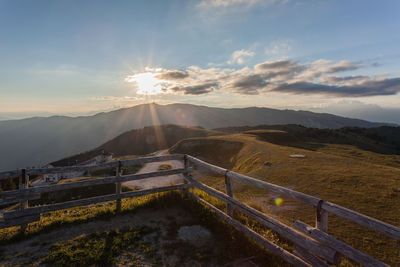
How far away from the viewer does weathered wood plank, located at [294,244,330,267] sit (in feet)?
13.8

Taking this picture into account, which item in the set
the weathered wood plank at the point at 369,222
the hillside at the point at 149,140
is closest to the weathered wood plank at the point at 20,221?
the weathered wood plank at the point at 369,222

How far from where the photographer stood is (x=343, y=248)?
3729 millimetres

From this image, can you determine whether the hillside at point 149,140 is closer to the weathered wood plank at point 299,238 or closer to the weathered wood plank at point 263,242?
the weathered wood plank at point 263,242

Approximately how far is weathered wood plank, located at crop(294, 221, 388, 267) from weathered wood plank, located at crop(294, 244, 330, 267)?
0.51 m

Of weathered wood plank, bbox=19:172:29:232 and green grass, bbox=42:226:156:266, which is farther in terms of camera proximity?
weathered wood plank, bbox=19:172:29:232

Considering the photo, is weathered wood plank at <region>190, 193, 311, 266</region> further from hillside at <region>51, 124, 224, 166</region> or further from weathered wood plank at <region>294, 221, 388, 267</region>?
hillside at <region>51, 124, 224, 166</region>

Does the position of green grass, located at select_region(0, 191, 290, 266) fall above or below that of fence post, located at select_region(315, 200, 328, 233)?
below

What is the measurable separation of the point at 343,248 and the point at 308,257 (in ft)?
3.04

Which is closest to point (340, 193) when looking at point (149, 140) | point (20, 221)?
Answer: point (20, 221)

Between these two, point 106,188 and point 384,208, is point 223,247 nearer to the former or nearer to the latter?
point 384,208

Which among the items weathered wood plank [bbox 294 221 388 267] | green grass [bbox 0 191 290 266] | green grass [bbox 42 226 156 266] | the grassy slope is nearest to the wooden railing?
weathered wood plank [bbox 294 221 388 267]

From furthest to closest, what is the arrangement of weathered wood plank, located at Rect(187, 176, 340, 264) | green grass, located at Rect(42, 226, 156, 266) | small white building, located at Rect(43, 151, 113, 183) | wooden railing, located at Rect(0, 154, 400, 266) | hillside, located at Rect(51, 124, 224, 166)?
hillside, located at Rect(51, 124, 224, 166), small white building, located at Rect(43, 151, 113, 183), green grass, located at Rect(42, 226, 156, 266), weathered wood plank, located at Rect(187, 176, 340, 264), wooden railing, located at Rect(0, 154, 400, 266)

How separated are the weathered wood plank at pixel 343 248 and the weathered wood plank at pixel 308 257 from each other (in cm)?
51

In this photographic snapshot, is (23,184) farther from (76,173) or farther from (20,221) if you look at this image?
(76,173)
